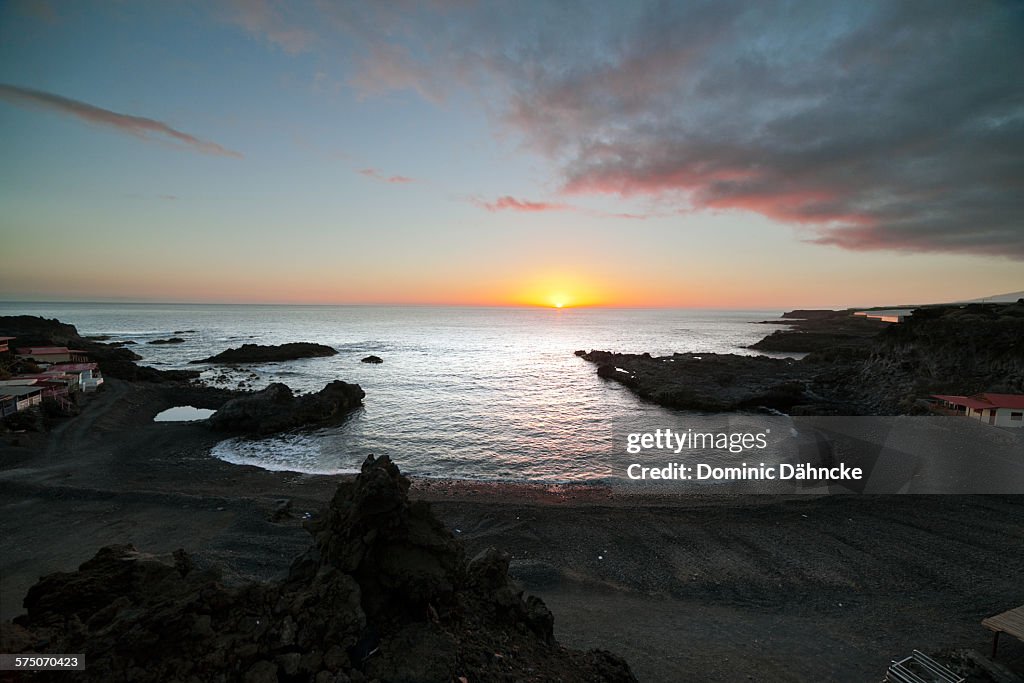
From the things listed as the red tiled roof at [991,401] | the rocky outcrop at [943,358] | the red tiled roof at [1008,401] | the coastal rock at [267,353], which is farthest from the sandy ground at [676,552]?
the coastal rock at [267,353]

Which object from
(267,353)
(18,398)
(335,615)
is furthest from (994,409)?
(267,353)

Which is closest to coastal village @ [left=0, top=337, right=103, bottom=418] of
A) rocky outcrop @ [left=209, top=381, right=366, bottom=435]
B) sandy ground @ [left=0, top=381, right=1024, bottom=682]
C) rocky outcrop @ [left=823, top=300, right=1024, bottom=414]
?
sandy ground @ [left=0, top=381, right=1024, bottom=682]

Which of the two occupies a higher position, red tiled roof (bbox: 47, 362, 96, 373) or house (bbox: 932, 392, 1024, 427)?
house (bbox: 932, 392, 1024, 427)

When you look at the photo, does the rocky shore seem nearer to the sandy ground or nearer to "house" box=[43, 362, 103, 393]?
the sandy ground

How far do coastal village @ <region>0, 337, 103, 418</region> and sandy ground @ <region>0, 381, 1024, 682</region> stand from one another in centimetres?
714

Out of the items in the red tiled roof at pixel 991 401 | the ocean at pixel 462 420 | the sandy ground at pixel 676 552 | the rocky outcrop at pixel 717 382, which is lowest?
the ocean at pixel 462 420

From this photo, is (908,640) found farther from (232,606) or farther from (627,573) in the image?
(232,606)

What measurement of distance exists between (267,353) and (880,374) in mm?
71923

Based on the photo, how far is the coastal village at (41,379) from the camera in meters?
24.0

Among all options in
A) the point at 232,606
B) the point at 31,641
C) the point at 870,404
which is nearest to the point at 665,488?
the point at 232,606

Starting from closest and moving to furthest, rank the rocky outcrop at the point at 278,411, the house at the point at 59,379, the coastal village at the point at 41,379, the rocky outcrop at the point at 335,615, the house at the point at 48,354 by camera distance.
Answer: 1. the rocky outcrop at the point at 335,615
2. the coastal village at the point at 41,379
3. the house at the point at 59,379
4. the rocky outcrop at the point at 278,411
5. the house at the point at 48,354

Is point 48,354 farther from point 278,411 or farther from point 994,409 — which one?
point 994,409

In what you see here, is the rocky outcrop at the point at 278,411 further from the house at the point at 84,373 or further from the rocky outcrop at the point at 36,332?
the rocky outcrop at the point at 36,332

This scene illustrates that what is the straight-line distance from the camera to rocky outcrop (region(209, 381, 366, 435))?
27453 mm
